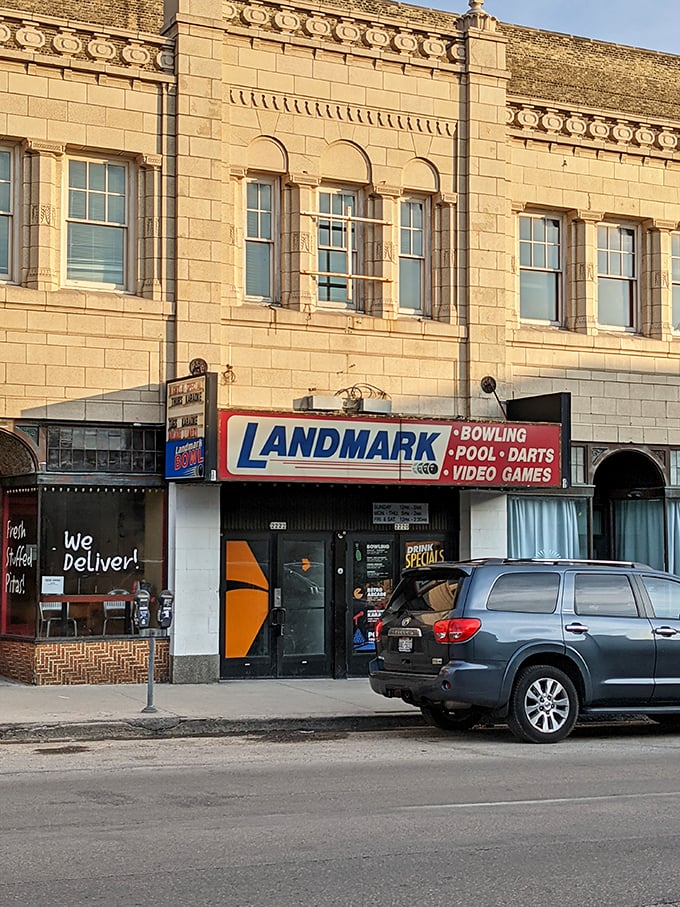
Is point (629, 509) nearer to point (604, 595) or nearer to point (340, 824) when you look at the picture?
point (604, 595)

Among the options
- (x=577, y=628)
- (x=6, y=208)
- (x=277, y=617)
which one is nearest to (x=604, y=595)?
(x=577, y=628)

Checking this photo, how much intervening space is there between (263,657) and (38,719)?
493 centimetres

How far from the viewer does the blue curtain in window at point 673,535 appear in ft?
72.6

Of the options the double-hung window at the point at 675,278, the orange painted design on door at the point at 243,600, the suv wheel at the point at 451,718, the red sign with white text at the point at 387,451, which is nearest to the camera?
the suv wheel at the point at 451,718

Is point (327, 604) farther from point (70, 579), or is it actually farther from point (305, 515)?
point (70, 579)

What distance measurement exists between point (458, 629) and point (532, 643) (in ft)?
2.65

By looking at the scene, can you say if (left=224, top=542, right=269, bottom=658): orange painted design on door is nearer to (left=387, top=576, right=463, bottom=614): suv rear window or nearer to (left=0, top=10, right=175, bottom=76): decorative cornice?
(left=387, top=576, right=463, bottom=614): suv rear window

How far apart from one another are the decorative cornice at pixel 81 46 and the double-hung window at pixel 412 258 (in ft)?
14.0

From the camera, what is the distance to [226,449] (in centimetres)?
1739

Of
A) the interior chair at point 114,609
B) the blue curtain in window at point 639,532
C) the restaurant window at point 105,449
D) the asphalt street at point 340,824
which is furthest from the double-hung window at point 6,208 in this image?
the blue curtain in window at point 639,532

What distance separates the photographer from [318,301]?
1986cm

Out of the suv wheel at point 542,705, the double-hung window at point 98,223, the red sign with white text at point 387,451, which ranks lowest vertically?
the suv wheel at point 542,705

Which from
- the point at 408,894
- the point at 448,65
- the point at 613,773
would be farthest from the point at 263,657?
the point at 408,894

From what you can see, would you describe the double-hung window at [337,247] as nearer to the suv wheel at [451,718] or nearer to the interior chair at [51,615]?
the interior chair at [51,615]
